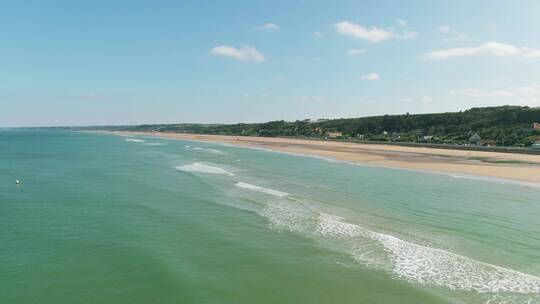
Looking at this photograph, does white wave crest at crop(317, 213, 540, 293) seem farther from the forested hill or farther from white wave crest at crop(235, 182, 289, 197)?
the forested hill

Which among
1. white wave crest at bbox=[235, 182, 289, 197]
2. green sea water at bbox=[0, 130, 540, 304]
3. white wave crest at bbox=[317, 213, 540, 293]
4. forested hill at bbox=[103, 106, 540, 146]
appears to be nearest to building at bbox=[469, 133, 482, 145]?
forested hill at bbox=[103, 106, 540, 146]

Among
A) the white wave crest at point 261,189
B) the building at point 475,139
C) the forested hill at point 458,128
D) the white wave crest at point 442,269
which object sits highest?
the forested hill at point 458,128

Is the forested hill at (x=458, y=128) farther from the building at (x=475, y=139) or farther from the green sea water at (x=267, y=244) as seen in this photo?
the green sea water at (x=267, y=244)

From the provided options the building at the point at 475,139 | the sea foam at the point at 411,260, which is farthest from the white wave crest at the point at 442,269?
the building at the point at 475,139

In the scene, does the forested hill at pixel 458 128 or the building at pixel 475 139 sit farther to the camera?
the forested hill at pixel 458 128

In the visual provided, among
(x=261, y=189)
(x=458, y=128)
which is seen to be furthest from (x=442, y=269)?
(x=458, y=128)

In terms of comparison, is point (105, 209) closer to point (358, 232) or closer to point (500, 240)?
point (358, 232)

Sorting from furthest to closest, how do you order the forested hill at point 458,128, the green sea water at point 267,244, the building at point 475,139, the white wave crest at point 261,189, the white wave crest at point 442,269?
the forested hill at point 458,128, the building at point 475,139, the white wave crest at point 261,189, the white wave crest at point 442,269, the green sea water at point 267,244

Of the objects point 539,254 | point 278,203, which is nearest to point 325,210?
point 278,203
